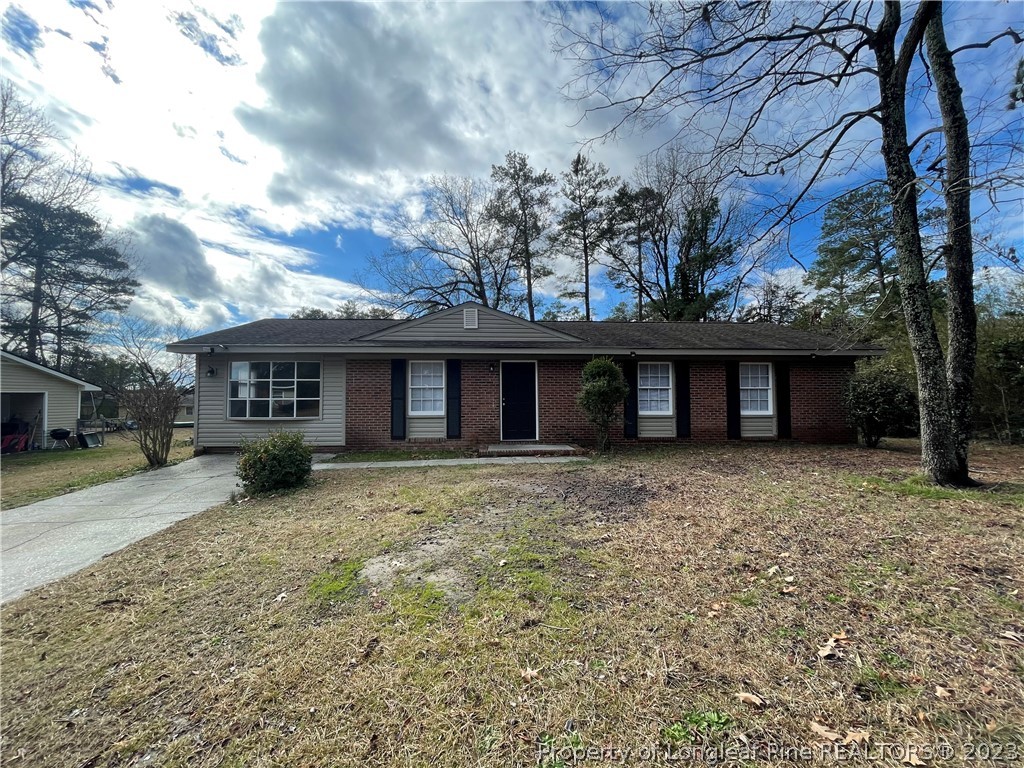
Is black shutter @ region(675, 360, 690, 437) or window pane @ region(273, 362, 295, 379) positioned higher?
window pane @ region(273, 362, 295, 379)

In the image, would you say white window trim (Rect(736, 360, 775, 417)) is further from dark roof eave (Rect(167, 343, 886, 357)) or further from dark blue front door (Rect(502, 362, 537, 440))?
dark blue front door (Rect(502, 362, 537, 440))

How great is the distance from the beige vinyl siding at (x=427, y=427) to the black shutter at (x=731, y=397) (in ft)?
25.0

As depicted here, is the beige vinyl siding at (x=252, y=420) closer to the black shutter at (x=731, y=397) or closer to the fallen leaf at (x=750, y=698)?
the fallen leaf at (x=750, y=698)

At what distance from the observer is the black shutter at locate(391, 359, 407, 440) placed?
10.2 meters

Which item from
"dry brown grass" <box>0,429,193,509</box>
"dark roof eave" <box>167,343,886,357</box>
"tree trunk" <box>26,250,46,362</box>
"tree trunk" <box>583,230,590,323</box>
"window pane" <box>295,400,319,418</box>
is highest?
"tree trunk" <box>583,230,590,323</box>

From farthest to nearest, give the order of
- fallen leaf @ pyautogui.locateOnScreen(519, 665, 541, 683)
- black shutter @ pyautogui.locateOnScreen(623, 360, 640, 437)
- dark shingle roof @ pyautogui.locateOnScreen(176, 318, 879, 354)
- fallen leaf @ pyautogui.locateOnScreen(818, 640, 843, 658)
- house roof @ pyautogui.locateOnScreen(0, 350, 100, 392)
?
1. house roof @ pyautogui.locateOnScreen(0, 350, 100, 392)
2. black shutter @ pyautogui.locateOnScreen(623, 360, 640, 437)
3. dark shingle roof @ pyautogui.locateOnScreen(176, 318, 879, 354)
4. fallen leaf @ pyautogui.locateOnScreen(818, 640, 843, 658)
5. fallen leaf @ pyautogui.locateOnScreen(519, 665, 541, 683)

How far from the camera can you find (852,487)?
571cm

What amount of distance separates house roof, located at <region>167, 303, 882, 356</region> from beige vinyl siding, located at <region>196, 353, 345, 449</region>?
49cm

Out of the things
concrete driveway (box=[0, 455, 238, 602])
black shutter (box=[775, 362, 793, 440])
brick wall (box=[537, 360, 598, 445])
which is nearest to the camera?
concrete driveway (box=[0, 455, 238, 602])

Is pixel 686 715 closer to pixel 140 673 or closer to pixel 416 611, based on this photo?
pixel 416 611

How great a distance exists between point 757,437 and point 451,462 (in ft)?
27.3

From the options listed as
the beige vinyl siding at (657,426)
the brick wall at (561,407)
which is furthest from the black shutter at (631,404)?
the brick wall at (561,407)

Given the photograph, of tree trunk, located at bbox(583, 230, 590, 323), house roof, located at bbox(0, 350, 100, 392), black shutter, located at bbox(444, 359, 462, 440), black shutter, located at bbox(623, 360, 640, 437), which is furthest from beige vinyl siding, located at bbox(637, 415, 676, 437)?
house roof, located at bbox(0, 350, 100, 392)

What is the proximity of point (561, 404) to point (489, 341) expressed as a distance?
2465mm
